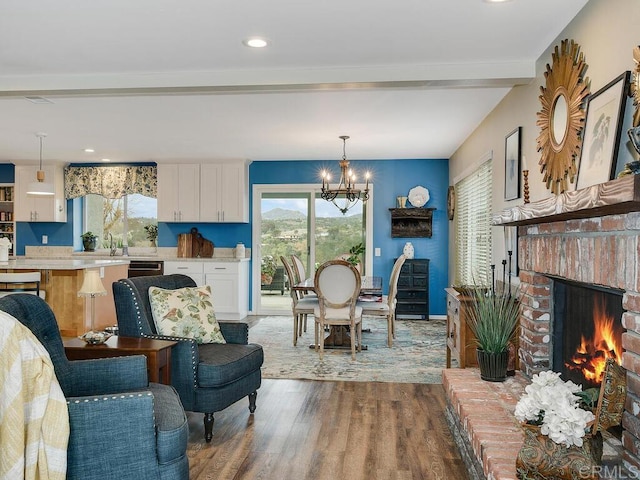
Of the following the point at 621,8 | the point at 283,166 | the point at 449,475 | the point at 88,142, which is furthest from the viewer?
the point at 283,166

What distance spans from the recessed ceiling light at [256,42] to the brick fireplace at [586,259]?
182 cm

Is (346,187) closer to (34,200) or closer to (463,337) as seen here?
(463,337)

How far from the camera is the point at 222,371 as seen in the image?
10.7 ft

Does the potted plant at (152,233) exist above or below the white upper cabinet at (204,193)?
below

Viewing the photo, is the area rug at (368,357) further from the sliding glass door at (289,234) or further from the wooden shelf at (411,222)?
the wooden shelf at (411,222)

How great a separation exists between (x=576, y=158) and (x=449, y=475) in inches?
71.0

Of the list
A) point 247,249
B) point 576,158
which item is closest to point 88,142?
point 247,249

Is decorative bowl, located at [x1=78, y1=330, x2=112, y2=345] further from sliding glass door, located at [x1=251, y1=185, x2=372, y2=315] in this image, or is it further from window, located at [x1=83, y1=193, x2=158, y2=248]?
window, located at [x1=83, y1=193, x2=158, y2=248]

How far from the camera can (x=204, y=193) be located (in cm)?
838

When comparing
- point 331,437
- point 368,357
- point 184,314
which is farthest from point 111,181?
point 331,437

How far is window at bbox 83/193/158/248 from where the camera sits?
8898mm

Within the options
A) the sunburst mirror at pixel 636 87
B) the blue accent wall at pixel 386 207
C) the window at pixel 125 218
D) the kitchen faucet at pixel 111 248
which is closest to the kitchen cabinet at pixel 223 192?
the blue accent wall at pixel 386 207

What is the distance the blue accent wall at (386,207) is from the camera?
8.23 metres

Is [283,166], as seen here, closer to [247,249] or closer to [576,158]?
[247,249]
